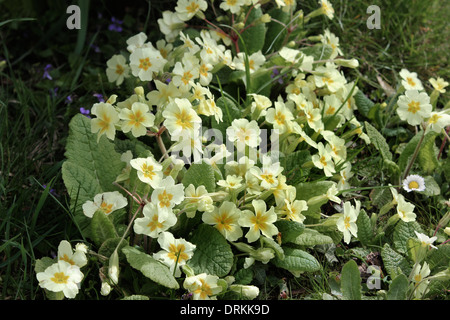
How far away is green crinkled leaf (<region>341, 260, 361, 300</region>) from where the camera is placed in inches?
72.7

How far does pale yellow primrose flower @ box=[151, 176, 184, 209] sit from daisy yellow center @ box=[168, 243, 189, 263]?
136mm

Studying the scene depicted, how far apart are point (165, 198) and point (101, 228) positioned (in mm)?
264

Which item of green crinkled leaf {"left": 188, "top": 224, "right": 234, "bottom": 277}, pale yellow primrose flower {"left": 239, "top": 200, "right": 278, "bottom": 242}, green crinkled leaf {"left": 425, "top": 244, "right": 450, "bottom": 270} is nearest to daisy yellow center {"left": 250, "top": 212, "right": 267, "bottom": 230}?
pale yellow primrose flower {"left": 239, "top": 200, "right": 278, "bottom": 242}

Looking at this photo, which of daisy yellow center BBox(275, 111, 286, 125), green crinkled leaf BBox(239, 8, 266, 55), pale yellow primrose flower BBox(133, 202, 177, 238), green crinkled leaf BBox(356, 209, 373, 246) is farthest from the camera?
green crinkled leaf BBox(239, 8, 266, 55)

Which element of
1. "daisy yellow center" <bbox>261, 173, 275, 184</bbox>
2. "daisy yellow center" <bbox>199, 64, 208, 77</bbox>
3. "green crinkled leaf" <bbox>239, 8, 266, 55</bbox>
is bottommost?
"daisy yellow center" <bbox>261, 173, 275, 184</bbox>

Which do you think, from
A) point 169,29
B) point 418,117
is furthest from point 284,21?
point 418,117

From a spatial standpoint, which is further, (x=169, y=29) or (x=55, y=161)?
(x=169, y=29)

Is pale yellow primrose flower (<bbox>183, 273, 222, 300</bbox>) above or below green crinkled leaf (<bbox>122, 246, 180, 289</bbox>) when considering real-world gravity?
below

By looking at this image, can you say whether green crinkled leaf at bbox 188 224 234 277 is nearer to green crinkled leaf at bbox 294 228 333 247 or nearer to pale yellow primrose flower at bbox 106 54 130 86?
green crinkled leaf at bbox 294 228 333 247

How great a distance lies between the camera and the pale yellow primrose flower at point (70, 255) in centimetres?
178

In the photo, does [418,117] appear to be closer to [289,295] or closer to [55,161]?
[289,295]
